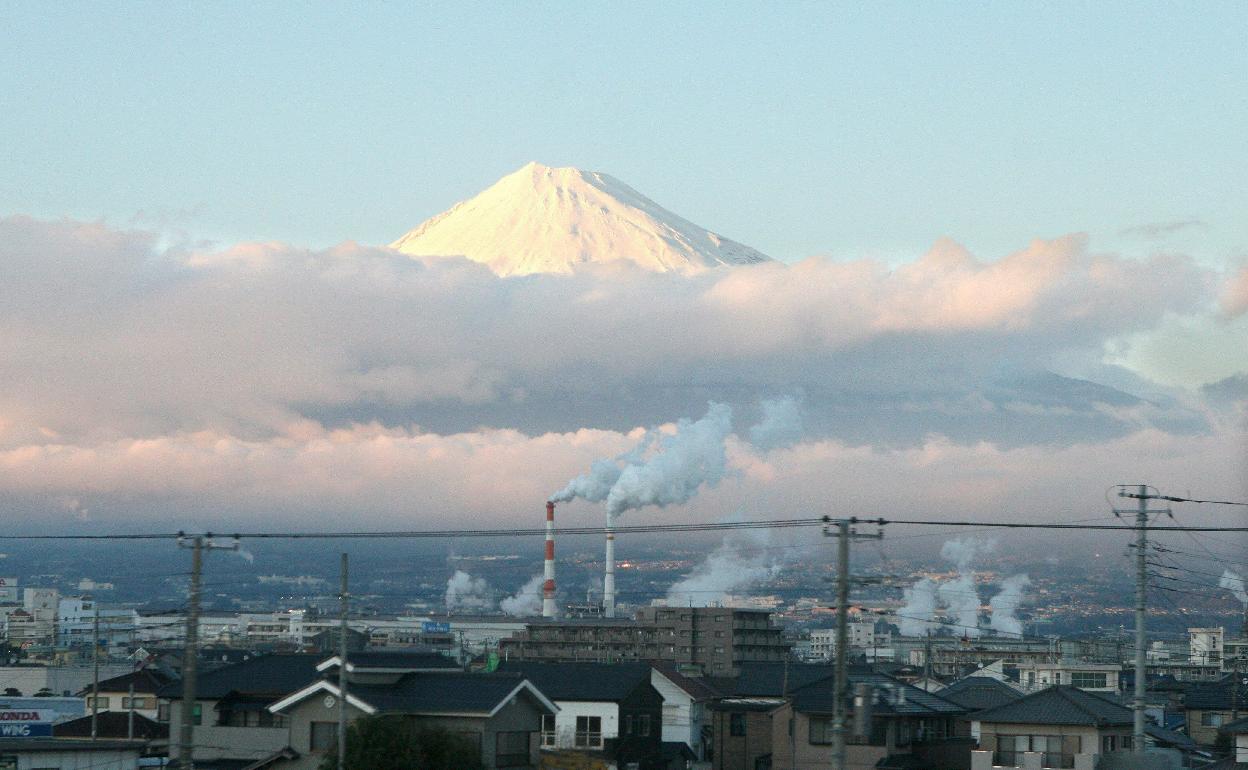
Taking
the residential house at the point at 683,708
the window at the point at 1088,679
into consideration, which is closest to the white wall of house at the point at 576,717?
the residential house at the point at 683,708

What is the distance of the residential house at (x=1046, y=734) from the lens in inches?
1695

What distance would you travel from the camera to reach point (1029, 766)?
1705 inches

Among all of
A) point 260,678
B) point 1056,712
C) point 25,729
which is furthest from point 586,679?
point 25,729

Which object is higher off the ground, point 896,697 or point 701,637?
point 896,697

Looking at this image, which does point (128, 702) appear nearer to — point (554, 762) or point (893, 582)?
point (554, 762)

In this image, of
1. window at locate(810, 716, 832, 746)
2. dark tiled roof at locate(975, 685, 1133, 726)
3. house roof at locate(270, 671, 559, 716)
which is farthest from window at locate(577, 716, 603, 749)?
dark tiled roof at locate(975, 685, 1133, 726)

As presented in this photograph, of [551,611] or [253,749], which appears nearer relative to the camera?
[253,749]

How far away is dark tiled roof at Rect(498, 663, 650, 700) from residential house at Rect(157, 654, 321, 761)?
791cm

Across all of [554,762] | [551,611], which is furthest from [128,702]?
[551,611]

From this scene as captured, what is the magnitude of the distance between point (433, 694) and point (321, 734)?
2.95 metres

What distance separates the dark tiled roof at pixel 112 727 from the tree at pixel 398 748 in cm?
1515

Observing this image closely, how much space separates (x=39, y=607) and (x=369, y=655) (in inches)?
5930

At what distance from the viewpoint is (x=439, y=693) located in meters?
39.1

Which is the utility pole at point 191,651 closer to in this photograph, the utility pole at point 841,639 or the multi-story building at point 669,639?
the utility pole at point 841,639
